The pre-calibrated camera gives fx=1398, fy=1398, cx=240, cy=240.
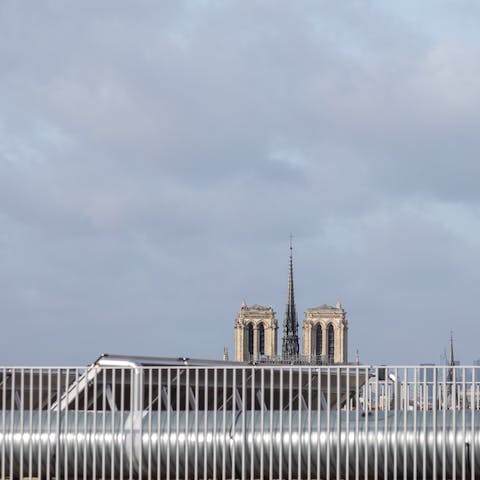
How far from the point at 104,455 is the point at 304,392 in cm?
659

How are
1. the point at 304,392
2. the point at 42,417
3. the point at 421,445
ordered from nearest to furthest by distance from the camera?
1. the point at 421,445
2. the point at 42,417
3. the point at 304,392

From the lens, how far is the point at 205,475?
63.0 ft

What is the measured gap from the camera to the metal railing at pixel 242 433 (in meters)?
18.7

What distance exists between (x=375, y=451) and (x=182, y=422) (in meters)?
2.70

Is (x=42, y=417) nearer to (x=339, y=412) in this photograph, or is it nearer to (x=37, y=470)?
(x=37, y=470)

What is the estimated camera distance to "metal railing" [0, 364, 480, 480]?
18.7 m

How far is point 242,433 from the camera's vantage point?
19.1m

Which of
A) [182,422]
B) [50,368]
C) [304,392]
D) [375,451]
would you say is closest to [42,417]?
[50,368]

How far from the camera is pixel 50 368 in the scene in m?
19.8

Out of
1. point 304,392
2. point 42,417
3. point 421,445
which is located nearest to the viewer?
point 421,445

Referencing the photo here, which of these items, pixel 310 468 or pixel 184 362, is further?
pixel 184 362

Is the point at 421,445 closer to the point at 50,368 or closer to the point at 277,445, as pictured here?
the point at 277,445

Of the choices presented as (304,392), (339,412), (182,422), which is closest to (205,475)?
(182,422)

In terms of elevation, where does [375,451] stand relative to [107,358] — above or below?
below
